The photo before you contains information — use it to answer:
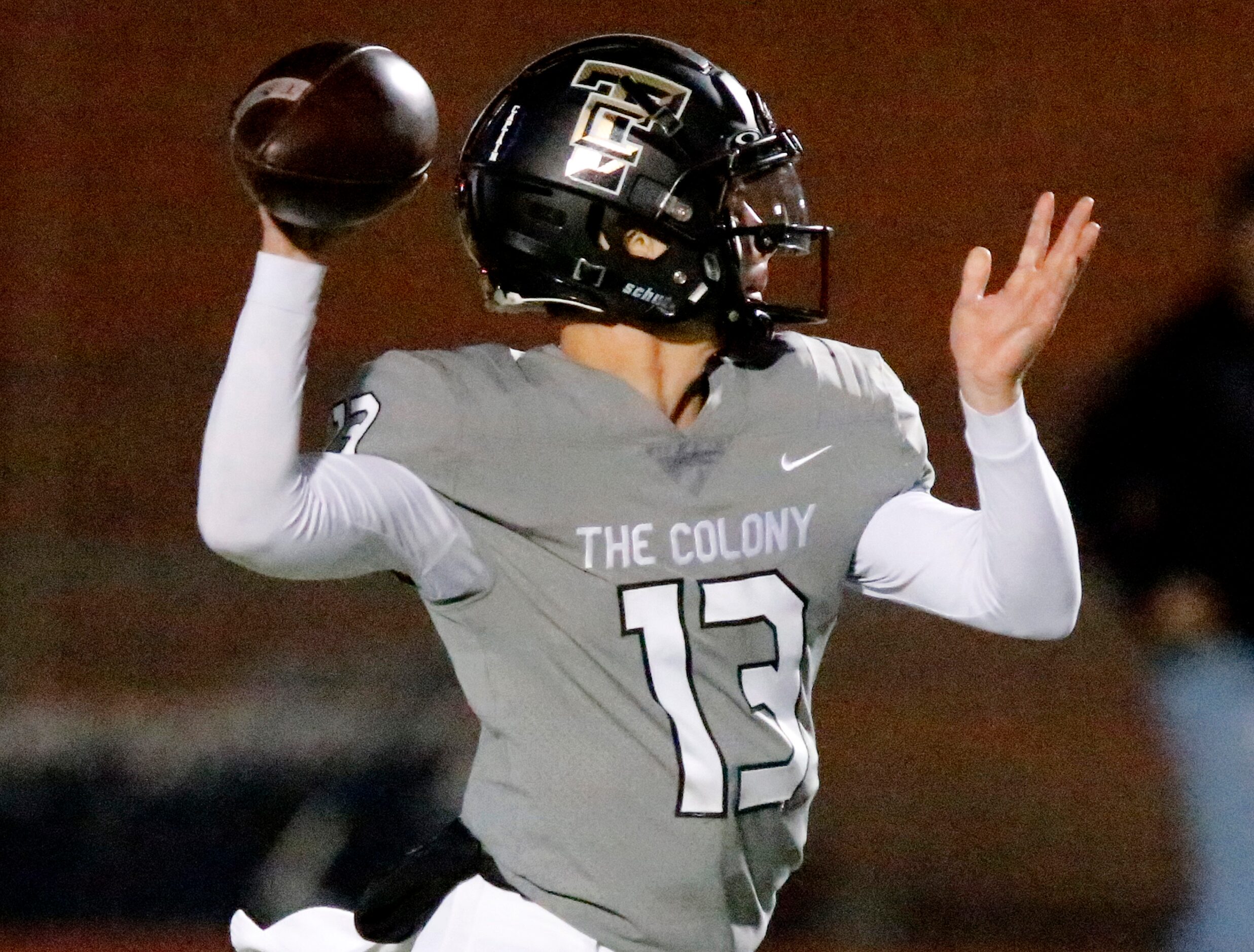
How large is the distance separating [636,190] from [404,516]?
1.28ft

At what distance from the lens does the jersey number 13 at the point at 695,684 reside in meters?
1.62

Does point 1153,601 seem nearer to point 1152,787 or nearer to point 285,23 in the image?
point 1152,787

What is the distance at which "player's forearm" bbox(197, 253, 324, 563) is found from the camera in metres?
1.48

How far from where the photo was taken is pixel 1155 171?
175 inches

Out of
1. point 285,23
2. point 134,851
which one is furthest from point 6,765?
point 285,23

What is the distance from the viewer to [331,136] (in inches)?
61.3

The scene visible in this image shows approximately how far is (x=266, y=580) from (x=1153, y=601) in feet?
7.45

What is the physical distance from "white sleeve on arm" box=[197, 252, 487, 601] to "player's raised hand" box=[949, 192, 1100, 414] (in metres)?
0.52

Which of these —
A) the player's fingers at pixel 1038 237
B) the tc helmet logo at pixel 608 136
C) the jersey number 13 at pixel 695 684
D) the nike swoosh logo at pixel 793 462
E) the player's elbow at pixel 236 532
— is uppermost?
the player's fingers at pixel 1038 237

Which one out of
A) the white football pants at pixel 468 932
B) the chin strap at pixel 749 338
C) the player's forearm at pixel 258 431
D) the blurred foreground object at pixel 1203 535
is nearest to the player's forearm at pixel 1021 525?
the chin strap at pixel 749 338

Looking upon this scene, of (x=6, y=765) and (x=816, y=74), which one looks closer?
(x=6, y=765)

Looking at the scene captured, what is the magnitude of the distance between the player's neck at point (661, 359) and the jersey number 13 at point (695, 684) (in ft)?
0.64

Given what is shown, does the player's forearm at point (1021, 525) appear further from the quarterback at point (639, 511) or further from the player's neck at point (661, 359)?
the player's neck at point (661, 359)

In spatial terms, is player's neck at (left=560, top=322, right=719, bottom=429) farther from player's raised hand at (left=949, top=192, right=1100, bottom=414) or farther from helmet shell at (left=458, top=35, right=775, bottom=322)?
player's raised hand at (left=949, top=192, right=1100, bottom=414)
